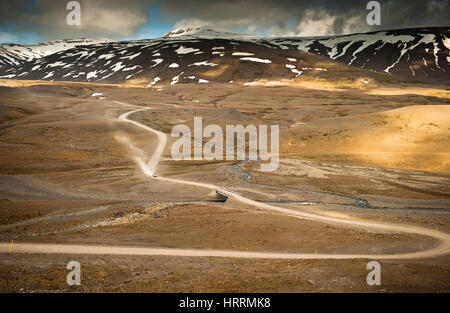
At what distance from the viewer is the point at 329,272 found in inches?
599

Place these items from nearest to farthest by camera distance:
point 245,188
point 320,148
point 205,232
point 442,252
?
point 442,252 → point 205,232 → point 245,188 → point 320,148

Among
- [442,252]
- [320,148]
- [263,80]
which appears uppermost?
[263,80]

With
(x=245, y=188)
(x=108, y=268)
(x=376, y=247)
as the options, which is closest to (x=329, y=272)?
(x=376, y=247)

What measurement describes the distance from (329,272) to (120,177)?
31.5m

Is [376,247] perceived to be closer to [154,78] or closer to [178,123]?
[178,123]

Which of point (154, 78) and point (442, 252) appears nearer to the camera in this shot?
point (442, 252)

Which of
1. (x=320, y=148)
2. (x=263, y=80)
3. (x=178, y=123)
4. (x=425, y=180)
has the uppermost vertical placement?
(x=263, y=80)

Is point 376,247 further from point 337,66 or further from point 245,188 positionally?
point 337,66

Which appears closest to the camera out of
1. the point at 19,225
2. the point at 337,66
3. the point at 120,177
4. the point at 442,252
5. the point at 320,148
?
the point at 442,252

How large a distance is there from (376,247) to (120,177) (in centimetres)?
3088

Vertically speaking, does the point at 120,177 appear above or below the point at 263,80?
below

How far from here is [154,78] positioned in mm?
181875

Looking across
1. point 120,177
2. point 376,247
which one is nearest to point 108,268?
point 376,247

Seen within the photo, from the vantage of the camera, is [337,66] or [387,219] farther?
[337,66]
